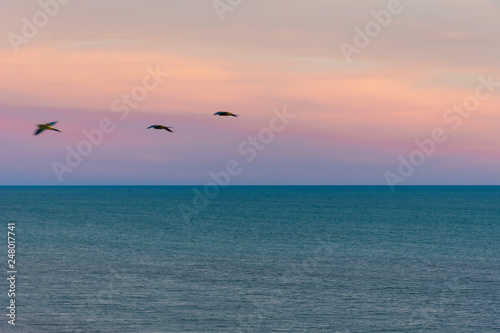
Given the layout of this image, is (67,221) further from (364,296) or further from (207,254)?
(364,296)

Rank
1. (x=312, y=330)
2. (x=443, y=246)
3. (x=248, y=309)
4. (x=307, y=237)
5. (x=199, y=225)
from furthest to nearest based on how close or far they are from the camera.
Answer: (x=199, y=225) → (x=307, y=237) → (x=443, y=246) → (x=248, y=309) → (x=312, y=330)

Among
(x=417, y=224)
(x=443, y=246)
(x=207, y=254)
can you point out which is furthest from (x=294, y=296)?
(x=417, y=224)

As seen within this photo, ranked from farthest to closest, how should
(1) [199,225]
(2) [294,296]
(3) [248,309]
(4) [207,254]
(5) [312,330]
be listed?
1. (1) [199,225]
2. (4) [207,254]
3. (2) [294,296]
4. (3) [248,309]
5. (5) [312,330]

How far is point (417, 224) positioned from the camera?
187750mm

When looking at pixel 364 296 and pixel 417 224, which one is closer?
pixel 364 296

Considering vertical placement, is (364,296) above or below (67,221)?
below

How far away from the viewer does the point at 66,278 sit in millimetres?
87188

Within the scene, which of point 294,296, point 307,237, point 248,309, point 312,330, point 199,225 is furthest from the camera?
point 199,225

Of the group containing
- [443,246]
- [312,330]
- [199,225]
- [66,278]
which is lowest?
[312,330]

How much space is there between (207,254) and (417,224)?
91703 mm

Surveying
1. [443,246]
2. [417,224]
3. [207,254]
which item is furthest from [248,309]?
[417,224]

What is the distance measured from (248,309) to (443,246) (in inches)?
2794

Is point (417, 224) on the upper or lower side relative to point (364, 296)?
upper

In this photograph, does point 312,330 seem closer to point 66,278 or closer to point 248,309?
point 248,309
